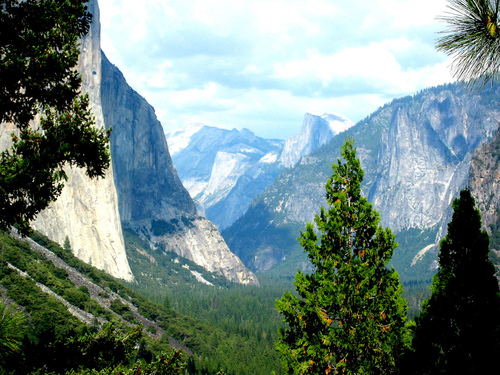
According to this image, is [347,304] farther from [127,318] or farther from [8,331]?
[127,318]

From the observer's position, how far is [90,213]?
174m

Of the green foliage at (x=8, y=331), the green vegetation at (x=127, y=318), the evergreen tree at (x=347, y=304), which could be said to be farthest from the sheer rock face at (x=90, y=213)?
the green foliage at (x=8, y=331)

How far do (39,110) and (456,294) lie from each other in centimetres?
1588

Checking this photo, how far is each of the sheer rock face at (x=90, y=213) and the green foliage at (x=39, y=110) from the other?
14457 cm

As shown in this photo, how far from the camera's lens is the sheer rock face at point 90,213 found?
6152 inches

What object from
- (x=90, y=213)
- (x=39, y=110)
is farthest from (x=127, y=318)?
(x=39, y=110)

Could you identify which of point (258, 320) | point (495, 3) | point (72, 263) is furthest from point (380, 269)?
point (258, 320)

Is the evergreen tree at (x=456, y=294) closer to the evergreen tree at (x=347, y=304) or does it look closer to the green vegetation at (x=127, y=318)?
the evergreen tree at (x=347, y=304)

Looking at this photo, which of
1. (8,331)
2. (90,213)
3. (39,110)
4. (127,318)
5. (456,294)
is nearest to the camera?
(8,331)

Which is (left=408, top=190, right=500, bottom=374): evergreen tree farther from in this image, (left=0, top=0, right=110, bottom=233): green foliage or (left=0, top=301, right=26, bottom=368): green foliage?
(left=0, top=0, right=110, bottom=233): green foliage

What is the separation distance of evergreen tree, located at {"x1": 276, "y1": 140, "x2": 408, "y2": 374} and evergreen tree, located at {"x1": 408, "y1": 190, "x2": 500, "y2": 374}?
93 centimetres

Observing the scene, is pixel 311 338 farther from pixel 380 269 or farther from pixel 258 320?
pixel 258 320

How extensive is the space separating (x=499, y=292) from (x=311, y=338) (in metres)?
6.82

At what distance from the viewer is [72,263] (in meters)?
137
